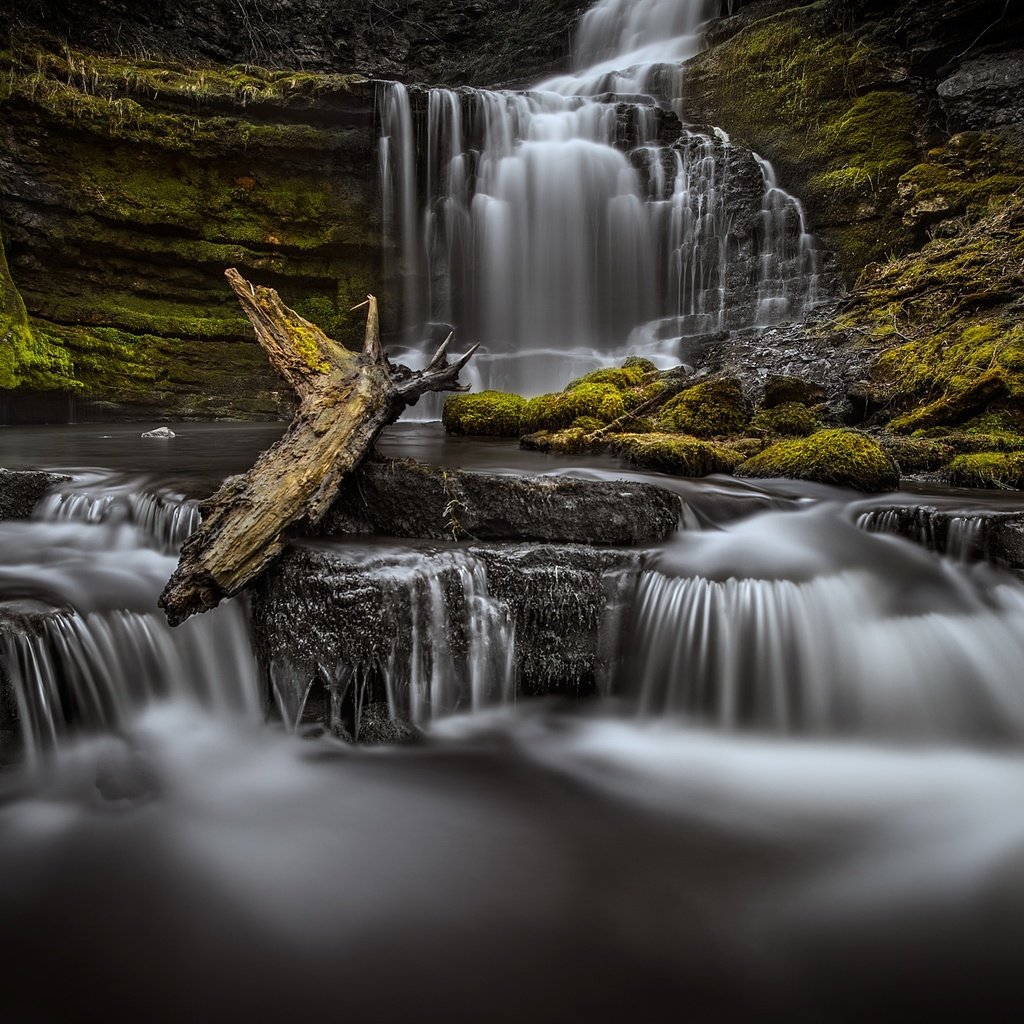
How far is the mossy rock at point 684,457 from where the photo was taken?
5.01 metres

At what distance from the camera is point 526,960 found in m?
1.83

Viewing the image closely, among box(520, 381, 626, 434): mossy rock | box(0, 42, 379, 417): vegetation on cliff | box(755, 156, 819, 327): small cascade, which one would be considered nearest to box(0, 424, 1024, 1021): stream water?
box(520, 381, 626, 434): mossy rock

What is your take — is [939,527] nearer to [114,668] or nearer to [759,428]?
[759,428]

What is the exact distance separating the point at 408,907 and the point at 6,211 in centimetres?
1222

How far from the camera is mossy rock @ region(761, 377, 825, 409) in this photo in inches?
255

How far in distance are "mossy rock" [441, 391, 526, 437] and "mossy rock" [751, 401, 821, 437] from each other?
2734mm

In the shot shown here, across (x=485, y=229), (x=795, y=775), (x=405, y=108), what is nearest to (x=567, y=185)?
(x=485, y=229)

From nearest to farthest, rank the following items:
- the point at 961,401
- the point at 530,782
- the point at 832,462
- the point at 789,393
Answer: the point at 530,782
the point at 832,462
the point at 961,401
the point at 789,393

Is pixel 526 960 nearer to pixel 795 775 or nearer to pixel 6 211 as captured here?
pixel 795 775

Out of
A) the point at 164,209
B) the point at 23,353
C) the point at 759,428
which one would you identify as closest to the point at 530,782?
the point at 759,428

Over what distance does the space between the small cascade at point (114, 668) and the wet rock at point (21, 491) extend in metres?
1.70

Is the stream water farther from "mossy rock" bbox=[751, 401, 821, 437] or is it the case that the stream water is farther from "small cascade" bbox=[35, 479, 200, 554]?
"mossy rock" bbox=[751, 401, 821, 437]

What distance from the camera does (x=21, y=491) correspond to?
4.09m

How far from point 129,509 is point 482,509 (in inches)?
82.8
